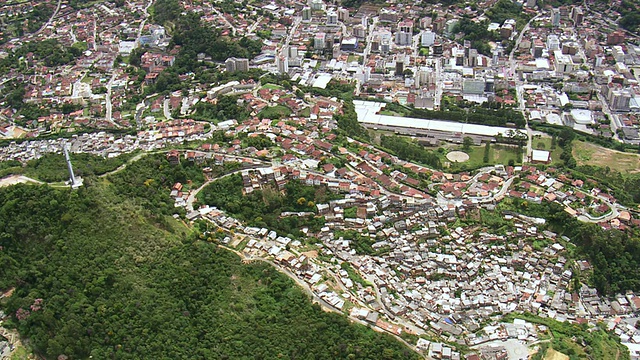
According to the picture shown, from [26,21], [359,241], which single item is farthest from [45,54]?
[359,241]

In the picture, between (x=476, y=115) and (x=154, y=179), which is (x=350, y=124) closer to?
(x=476, y=115)

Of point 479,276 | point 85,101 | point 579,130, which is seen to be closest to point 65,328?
point 479,276

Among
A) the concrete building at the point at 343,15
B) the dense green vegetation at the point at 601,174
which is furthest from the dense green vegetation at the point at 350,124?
the concrete building at the point at 343,15

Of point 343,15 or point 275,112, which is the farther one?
point 343,15

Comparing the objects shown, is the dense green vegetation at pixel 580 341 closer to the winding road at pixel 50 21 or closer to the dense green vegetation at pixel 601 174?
the dense green vegetation at pixel 601 174

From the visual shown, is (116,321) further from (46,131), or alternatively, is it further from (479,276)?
(46,131)

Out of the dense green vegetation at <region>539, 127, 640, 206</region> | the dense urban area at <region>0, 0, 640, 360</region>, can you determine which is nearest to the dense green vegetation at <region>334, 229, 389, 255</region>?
the dense urban area at <region>0, 0, 640, 360</region>
